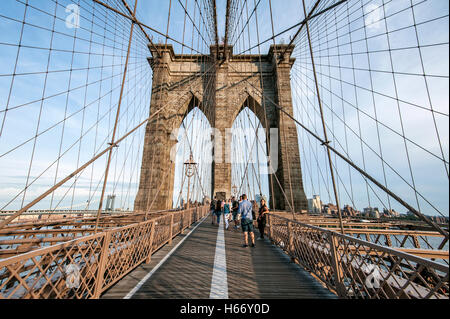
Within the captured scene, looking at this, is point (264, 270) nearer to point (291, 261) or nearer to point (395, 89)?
point (291, 261)

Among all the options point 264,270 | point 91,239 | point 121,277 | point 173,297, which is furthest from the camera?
point 264,270

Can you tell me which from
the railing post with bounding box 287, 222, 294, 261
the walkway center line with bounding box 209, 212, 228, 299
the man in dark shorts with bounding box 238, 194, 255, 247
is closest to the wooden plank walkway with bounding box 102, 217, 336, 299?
the walkway center line with bounding box 209, 212, 228, 299

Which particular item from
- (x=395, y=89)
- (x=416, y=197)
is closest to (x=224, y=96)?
(x=395, y=89)

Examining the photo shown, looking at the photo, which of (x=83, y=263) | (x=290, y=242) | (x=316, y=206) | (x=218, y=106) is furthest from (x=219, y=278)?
(x=316, y=206)

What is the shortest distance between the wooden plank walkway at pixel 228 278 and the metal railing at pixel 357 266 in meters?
0.24

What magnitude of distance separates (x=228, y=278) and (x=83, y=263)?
2276 millimetres

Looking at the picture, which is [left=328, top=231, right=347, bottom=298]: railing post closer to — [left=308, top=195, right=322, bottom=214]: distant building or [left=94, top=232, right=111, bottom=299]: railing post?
[left=94, top=232, right=111, bottom=299]: railing post

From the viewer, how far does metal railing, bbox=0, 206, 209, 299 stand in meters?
1.32

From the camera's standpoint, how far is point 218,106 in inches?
604

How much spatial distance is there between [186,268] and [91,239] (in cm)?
171

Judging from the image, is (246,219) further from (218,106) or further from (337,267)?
(218,106)

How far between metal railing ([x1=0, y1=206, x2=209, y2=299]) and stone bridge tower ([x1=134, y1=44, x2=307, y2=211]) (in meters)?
10.0
